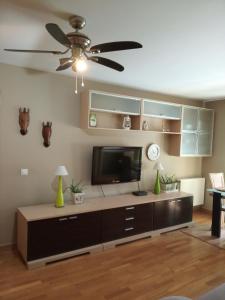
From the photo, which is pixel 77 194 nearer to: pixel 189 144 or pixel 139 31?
pixel 139 31

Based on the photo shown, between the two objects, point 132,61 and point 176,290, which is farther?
point 132,61

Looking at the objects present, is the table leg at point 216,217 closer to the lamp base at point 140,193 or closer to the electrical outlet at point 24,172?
the lamp base at point 140,193

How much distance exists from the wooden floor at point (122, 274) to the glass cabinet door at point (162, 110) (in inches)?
84.8

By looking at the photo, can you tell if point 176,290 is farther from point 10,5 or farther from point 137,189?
point 10,5

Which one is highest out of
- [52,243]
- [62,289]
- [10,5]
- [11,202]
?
[10,5]

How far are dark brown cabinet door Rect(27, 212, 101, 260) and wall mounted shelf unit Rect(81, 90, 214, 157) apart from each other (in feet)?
4.44

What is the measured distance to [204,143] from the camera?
191 inches

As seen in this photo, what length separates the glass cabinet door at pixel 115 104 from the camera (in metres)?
3.48

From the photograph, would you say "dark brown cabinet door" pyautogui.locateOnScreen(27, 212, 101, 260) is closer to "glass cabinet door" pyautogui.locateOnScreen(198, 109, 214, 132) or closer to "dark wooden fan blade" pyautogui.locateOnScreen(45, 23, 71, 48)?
"dark wooden fan blade" pyautogui.locateOnScreen(45, 23, 71, 48)

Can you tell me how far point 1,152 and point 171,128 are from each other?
3.07 metres

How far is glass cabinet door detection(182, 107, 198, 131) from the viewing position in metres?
4.46

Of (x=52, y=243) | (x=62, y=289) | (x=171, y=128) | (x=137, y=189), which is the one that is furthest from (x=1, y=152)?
(x=171, y=128)

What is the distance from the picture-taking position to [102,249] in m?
3.15

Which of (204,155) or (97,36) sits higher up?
(97,36)
